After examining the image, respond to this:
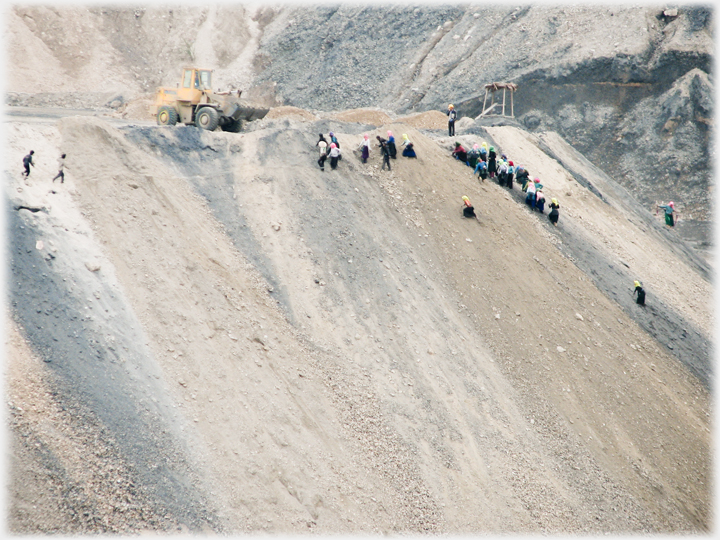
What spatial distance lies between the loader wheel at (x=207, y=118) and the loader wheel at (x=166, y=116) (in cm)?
100

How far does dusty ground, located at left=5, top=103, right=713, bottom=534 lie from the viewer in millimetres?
8930

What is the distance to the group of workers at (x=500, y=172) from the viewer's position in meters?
18.0

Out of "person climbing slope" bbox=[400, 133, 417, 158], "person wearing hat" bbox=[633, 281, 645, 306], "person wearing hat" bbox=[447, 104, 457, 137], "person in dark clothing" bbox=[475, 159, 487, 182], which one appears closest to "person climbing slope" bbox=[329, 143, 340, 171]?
"person climbing slope" bbox=[400, 133, 417, 158]

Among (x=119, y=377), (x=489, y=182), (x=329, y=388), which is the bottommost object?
(x=329, y=388)

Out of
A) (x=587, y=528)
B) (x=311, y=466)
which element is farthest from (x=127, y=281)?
(x=587, y=528)

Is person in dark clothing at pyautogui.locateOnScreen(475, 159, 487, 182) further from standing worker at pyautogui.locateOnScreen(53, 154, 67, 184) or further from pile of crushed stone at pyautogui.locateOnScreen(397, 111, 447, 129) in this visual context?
standing worker at pyautogui.locateOnScreen(53, 154, 67, 184)

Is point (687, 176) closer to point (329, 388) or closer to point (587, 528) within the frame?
point (587, 528)

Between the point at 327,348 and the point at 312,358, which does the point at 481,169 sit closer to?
the point at 327,348

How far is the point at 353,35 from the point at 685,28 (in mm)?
22492

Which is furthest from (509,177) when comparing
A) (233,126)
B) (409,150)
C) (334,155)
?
(233,126)

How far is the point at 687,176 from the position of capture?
29562 millimetres

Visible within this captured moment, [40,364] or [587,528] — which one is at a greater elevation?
[40,364]

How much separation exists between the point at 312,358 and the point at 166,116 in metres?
11.6

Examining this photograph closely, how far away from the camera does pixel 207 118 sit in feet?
58.9
